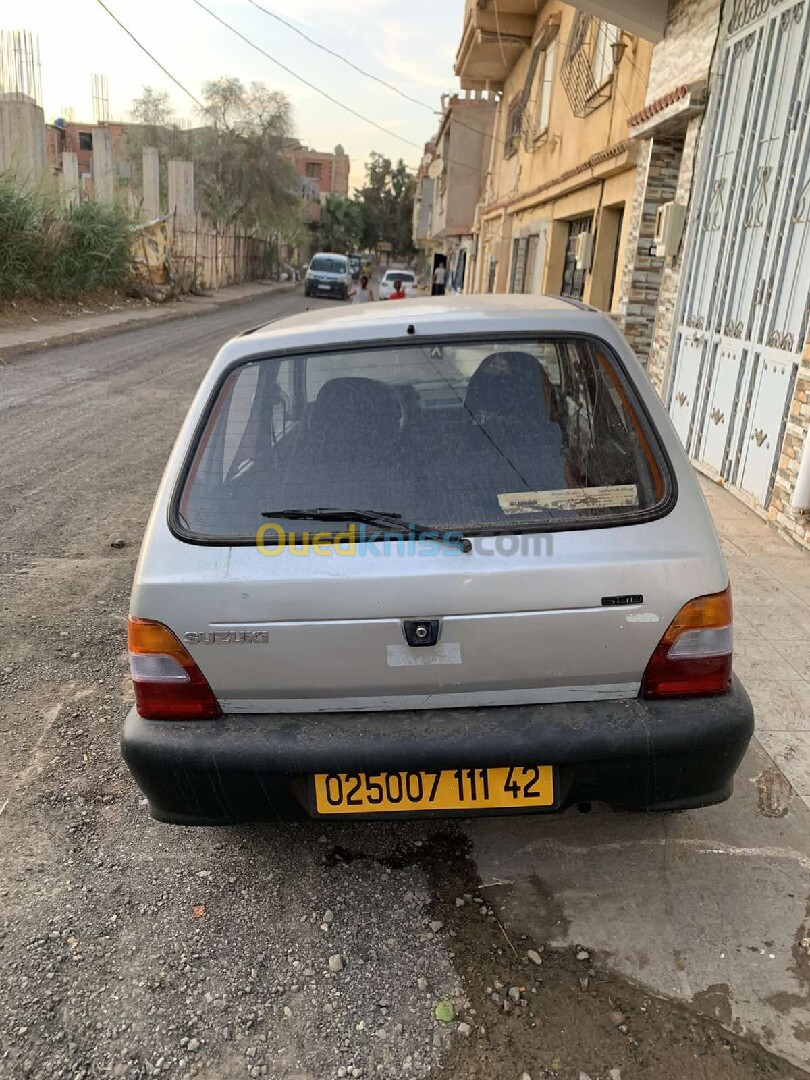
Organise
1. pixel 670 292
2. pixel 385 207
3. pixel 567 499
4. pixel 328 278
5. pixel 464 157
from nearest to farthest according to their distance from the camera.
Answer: pixel 567 499 → pixel 670 292 → pixel 464 157 → pixel 328 278 → pixel 385 207

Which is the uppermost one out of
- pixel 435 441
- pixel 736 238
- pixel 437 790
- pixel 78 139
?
pixel 78 139

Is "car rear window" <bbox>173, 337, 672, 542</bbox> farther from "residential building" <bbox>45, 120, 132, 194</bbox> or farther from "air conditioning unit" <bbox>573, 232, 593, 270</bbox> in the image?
"residential building" <bbox>45, 120, 132, 194</bbox>

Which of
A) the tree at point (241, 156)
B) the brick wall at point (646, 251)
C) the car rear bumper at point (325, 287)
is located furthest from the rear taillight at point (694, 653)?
the tree at point (241, 156)

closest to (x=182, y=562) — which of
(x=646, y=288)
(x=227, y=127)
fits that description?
(x=646, y=288)

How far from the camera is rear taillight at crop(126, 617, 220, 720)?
2145 mm

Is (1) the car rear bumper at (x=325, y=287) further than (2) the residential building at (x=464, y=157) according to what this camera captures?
Yes

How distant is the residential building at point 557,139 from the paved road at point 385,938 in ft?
27.6

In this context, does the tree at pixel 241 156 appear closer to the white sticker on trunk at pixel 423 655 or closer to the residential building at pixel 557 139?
the residential building at pixel 557 139

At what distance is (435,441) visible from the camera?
2.29 m

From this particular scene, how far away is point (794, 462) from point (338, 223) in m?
80.5

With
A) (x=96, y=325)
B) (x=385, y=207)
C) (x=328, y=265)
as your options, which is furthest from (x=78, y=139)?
(x=96, y=325)

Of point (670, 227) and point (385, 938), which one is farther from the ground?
point (670, 227)

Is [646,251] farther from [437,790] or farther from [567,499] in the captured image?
[437,790]

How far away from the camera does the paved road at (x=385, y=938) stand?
6.24ft
